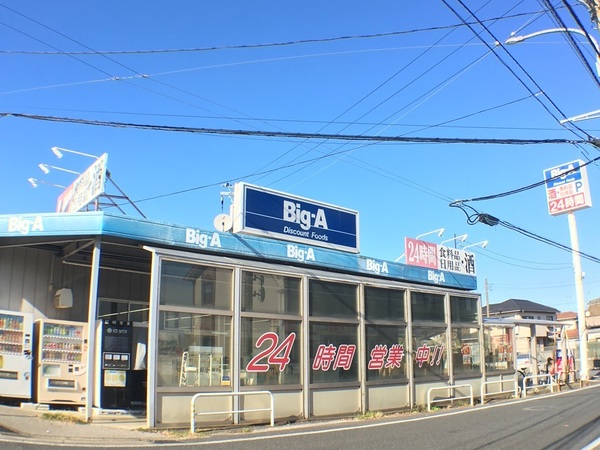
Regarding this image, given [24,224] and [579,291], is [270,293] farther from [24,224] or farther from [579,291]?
[579,291]

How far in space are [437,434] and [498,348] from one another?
396 inches

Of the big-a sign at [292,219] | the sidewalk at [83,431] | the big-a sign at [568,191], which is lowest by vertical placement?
the sidewalk at [83,431]

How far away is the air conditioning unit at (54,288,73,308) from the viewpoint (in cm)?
1252

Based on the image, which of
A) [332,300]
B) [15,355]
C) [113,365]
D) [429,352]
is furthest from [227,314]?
[429,352]

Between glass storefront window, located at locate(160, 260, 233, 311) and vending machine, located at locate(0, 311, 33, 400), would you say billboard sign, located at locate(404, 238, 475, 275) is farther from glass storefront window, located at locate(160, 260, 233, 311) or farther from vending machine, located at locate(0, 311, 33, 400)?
vending machine, located at locate(0, 311, 33, 400)

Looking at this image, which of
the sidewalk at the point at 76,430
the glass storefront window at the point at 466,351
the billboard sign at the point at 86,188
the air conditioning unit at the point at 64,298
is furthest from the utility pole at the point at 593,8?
the air conditioning unit at the point at 64,298

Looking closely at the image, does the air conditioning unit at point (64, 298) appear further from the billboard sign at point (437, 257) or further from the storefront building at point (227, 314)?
the billboard sign at point (437, 257)

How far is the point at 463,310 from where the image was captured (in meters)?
17.5

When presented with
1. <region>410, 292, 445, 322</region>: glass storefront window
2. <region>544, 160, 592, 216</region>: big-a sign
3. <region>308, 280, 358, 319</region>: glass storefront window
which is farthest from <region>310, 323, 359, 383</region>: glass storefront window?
<region>544, 160, 592, 216</region>: big-a sign

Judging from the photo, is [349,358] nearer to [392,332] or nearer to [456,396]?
[392,332]

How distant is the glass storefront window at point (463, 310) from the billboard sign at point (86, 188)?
443 inches

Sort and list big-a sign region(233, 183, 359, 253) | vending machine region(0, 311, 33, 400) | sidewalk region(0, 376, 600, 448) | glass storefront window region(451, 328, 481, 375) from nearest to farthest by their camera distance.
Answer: sidewalk region(0, 376, 600, 448) → vending machine region(0, 311, 33, 400) → big-a sign region(233, 183, 359, 253) → glass storefront window region(451, 328, 481, 375)

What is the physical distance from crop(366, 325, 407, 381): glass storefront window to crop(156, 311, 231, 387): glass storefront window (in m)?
4.48

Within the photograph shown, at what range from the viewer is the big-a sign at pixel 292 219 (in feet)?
41.5
